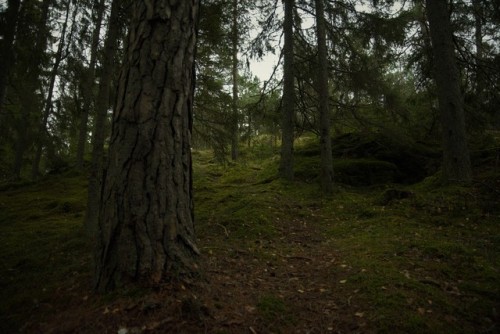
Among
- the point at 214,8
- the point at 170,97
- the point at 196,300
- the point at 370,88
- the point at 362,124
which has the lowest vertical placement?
the point at 196,300

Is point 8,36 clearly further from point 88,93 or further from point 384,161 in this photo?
point 384,161

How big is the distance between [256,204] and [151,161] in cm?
475

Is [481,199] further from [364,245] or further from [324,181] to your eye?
[324,181]

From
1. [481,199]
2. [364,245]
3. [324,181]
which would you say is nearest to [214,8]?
[324,181]

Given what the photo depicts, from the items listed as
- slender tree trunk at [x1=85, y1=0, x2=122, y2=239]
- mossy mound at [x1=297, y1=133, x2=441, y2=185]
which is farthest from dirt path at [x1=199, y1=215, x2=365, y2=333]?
mossy mound at [x1=297, y1=133, x2=441, y2=185]

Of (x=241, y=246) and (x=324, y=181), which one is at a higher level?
(x=324, y=181)

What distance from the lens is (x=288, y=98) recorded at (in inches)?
416

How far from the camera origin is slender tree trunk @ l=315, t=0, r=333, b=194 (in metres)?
8.91

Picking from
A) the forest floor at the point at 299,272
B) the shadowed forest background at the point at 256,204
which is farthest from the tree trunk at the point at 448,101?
the forest floor at the point at 299,272

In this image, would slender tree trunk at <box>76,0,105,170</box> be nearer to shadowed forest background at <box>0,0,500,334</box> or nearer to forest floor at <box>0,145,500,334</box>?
shadowed forest background at <box>0,0,500,334</box>

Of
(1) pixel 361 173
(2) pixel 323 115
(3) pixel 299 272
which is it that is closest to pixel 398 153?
(1) pixel 361 173

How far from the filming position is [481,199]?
5625 millimetres

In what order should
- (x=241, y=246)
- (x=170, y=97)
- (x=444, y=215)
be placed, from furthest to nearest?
1. (x=444, y=215)
2. (x=241, y=246)
3. (x=170, y=97)

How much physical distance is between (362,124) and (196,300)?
8.79 m
